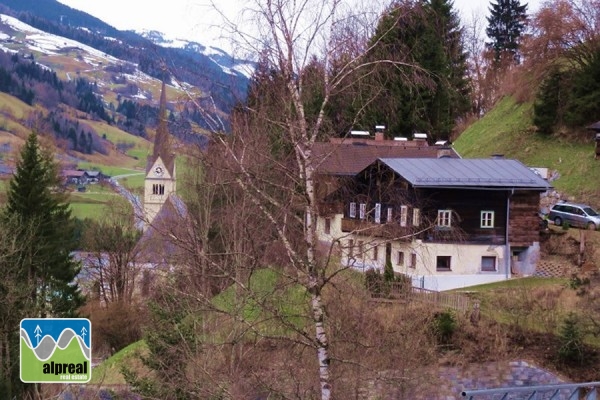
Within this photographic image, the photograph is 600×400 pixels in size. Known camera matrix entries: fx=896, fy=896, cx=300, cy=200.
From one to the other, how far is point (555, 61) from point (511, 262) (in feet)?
58.7

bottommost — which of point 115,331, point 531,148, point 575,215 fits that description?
point 115,331

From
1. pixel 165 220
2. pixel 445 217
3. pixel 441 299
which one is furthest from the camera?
pixel 445 217

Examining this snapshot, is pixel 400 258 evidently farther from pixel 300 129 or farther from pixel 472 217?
pixel 300 129

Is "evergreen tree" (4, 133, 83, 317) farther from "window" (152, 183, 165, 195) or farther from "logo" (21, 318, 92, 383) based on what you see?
"window" (152, 183, 165, 195)

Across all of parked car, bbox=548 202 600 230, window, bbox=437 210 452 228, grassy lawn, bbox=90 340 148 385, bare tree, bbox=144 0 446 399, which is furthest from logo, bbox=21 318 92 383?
parked car, bbox=548 202 600 230

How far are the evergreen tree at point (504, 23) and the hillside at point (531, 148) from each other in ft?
58.7

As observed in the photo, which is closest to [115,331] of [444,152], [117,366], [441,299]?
[117,366]

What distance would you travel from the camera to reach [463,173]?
109 feet

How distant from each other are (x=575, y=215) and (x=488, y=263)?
5.46 meters

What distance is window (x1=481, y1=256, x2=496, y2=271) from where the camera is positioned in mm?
33188

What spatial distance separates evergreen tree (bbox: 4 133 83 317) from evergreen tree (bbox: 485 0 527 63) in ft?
132

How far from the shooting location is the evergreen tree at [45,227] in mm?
35750

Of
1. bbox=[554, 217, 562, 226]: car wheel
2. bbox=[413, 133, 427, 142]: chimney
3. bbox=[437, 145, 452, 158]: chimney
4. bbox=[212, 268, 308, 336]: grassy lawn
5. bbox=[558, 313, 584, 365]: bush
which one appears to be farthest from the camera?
bbox=[413, 133, 427, 142]: chimney

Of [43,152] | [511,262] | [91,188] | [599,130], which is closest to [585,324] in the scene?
[511,262]
